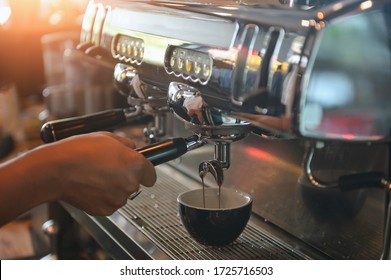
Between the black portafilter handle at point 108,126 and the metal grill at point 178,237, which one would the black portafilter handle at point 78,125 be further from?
the metal grill at point 178,237

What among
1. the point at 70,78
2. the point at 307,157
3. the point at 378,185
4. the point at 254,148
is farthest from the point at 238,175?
the point at 70,78

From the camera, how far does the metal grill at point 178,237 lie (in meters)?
0.71

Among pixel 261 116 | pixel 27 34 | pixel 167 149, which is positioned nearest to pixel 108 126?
pixel 167 149

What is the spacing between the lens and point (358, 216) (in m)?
0.70

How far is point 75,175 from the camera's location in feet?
1.93

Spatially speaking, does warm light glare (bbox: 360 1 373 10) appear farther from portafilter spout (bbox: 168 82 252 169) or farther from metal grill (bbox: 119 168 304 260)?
metal grill (bbox: 119 168 304 260)

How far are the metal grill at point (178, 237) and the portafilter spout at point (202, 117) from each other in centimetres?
15

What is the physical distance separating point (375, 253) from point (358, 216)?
0.16 feet

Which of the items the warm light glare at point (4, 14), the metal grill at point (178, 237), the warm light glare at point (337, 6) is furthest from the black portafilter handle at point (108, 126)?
the warm light glare at point (4, 14)

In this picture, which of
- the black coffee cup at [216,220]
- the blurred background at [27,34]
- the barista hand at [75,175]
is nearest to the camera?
the barista hand at [75,175]

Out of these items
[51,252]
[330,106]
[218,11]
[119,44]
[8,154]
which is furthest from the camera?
[8,154]

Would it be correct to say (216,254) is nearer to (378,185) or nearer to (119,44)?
(378,185)

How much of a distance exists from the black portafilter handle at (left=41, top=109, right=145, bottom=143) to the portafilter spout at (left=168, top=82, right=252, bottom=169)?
7.0 inches

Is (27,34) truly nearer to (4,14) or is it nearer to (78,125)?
(4,14)
